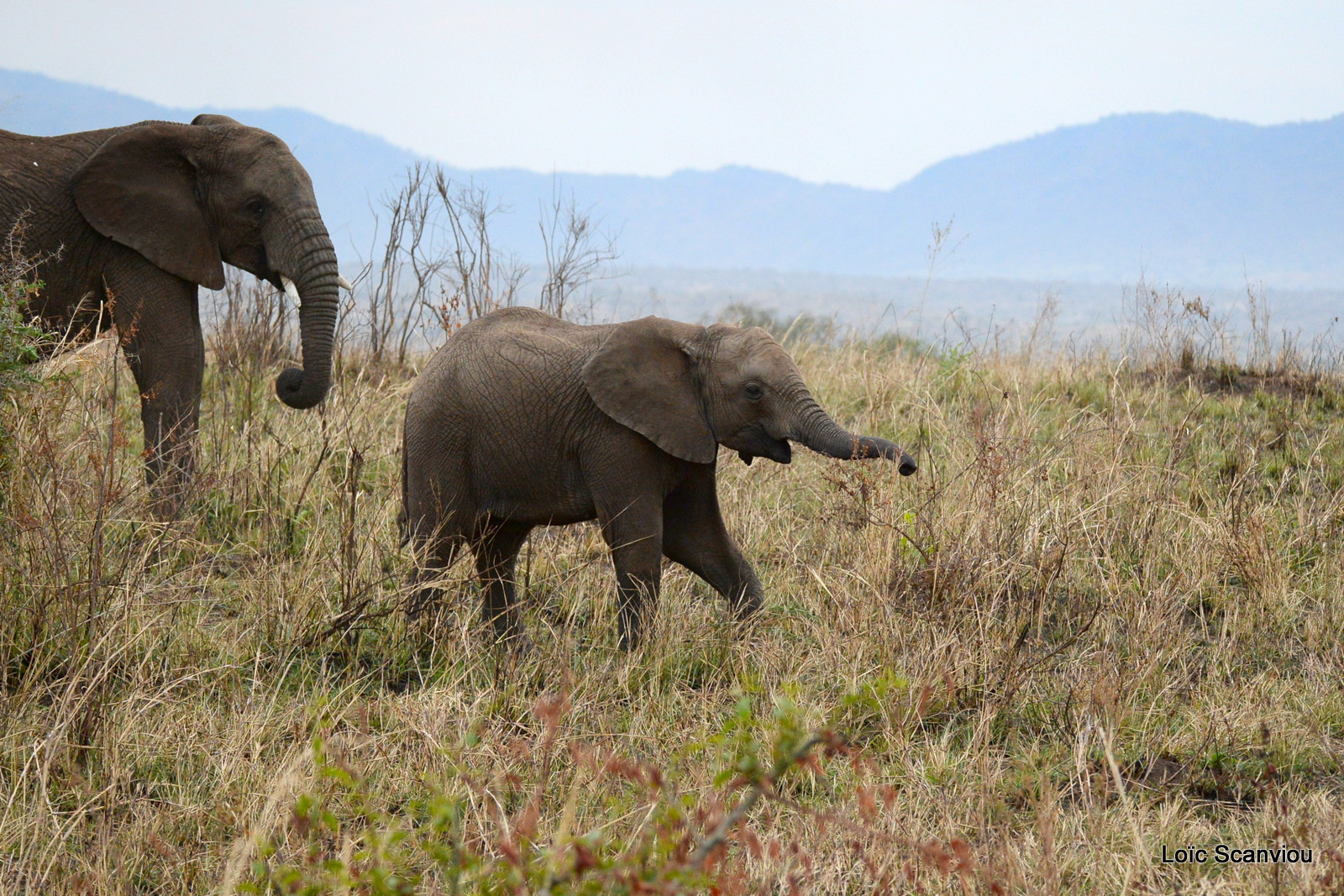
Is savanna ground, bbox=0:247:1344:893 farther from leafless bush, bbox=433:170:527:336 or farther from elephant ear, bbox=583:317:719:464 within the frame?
leafless bush, bbox=433:170:527:336

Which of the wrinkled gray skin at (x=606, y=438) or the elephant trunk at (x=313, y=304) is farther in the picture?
the elephant trunk at (x=313, y=304)

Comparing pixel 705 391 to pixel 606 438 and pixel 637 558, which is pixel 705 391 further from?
pixel 637 558

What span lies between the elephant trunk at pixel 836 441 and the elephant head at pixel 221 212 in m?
2.59

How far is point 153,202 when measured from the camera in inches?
229

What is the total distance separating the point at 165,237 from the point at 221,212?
0.30 metres

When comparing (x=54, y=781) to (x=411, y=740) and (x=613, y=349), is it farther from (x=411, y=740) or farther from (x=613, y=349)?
(x=613, y=349)

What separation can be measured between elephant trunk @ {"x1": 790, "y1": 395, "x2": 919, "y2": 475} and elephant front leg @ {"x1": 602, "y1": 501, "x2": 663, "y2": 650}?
2.30ft

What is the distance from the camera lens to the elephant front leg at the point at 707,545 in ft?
16.7

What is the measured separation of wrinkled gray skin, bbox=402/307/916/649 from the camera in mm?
4652

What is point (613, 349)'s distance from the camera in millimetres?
4738

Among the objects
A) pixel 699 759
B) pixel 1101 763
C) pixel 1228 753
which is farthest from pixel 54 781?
pixel 1228 753

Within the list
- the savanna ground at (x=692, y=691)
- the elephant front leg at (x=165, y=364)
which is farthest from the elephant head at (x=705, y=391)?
the elephant front leg at (x=165, y=364)

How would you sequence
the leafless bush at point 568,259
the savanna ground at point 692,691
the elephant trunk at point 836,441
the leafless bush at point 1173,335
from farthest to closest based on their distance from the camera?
1. the leafless bush at point 568,259
2. the leafless bush at point 1173,335
3. the elephant trunk at point 836,441
4. the savanna ground at point 692,691

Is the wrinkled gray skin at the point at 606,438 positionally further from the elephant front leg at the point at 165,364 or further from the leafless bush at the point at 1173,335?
the leafless bush at the point at 1173,335
